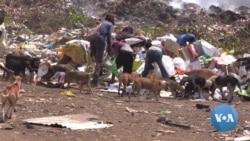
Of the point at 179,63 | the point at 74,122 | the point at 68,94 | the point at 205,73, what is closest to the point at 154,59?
the point at 205,73

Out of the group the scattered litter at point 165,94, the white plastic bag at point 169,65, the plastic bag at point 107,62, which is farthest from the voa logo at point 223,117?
the plastic bag at point 107,62

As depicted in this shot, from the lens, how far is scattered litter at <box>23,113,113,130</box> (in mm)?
7434

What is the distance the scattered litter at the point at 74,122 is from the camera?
7.43 meters

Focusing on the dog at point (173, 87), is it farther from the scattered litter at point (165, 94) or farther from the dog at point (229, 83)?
the dog at point (229, 83)

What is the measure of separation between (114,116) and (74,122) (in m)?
0.86

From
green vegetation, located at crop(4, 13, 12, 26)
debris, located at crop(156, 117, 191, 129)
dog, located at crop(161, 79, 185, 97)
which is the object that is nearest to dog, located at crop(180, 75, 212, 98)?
dog, located at crop(161, 79, 185, 97)

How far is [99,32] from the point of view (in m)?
11.9

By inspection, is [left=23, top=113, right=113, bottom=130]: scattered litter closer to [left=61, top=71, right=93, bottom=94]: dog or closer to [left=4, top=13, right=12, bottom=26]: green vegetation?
[left=61, top=71, right=93, bottom=94]: dog

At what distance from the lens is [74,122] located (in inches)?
302

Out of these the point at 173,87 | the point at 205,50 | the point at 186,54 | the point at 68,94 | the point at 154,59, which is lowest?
the point at 68,94

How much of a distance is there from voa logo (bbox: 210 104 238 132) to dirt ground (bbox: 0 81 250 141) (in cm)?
11

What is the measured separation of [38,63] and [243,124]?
487cm

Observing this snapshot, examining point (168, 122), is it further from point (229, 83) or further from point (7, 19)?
point (7, 19)

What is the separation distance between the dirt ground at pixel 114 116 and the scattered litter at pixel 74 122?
106 millimetres
